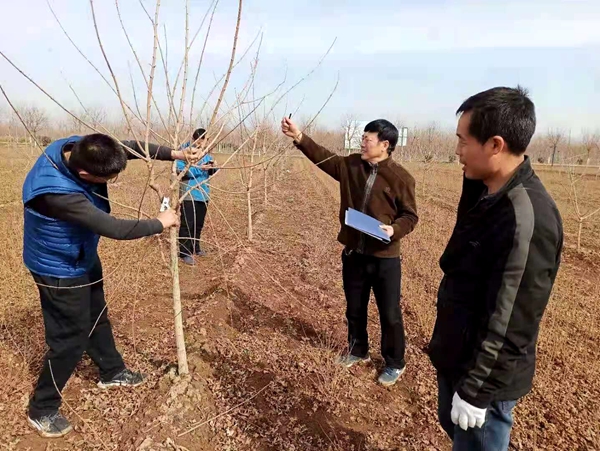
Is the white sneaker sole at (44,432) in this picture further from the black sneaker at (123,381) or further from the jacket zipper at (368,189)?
the jacket zipper at (368,189)

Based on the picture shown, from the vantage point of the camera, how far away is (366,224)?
2725mm

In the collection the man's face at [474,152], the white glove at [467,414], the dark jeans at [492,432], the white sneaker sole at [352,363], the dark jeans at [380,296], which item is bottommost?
the white sneaker sole at [352,363]

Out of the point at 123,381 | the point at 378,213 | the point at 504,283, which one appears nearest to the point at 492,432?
the point at 504,283

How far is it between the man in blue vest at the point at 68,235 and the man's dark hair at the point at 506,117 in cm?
155

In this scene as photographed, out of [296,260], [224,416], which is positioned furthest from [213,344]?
[296,260]

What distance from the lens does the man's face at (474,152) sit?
1402 mm

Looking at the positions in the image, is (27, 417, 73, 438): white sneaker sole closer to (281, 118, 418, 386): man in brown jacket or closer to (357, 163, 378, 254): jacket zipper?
(281, 118, 418, 386): man in brown jacket

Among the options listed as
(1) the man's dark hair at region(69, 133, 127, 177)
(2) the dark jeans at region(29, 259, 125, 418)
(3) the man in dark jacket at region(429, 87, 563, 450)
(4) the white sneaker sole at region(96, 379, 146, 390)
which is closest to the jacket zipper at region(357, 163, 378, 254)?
(3) the man in dark jacket at region(429, 87, 563, 450)

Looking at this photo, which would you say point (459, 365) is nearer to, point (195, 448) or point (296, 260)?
point (195, 448)

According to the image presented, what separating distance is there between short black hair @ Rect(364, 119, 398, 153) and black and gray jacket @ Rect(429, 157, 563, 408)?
1.39 m

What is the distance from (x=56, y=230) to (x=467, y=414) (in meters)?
2.16

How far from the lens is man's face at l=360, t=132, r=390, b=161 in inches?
112

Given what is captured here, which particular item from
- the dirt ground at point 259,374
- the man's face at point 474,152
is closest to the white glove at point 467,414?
the man's face at point 474,152

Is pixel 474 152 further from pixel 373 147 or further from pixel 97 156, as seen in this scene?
pixel 97 156
